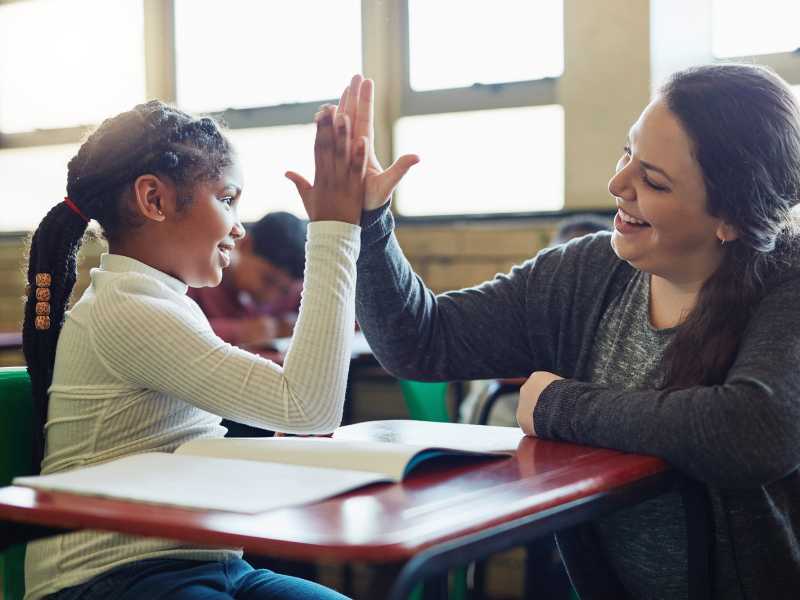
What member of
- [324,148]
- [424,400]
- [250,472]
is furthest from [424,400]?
[250,472]

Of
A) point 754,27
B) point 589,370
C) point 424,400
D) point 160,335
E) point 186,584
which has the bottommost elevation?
point 424,400

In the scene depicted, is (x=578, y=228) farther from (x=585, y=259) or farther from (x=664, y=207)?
(x=664, y=207)

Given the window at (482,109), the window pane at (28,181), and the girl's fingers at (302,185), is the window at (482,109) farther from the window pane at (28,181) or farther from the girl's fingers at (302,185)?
the girl's fingers at (302,185)

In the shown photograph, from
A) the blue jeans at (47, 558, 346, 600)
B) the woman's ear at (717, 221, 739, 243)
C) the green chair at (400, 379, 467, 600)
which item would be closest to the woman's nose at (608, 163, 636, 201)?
the woman's ear at (717, 221, 739, 243)

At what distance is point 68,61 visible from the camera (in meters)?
4.58

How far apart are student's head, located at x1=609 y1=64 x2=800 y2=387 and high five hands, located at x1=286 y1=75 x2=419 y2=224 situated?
0.97 feet

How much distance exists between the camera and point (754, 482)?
1116mm

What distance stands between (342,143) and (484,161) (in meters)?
2.20

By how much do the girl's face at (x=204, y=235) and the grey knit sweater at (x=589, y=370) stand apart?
0.62 feet

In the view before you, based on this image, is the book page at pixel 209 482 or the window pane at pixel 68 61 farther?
the window pane at pixel 68 61

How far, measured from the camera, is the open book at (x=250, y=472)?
34.5 inches

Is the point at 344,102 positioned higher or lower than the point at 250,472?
higher

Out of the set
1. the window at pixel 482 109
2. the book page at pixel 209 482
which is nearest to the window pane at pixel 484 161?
the window at pixel 482 109

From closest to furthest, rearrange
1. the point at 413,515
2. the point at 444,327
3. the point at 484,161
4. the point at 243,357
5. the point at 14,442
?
the point at 413,515
the point at 243,357
the point at 14,442
the point at 444,327
the point at 484,161
